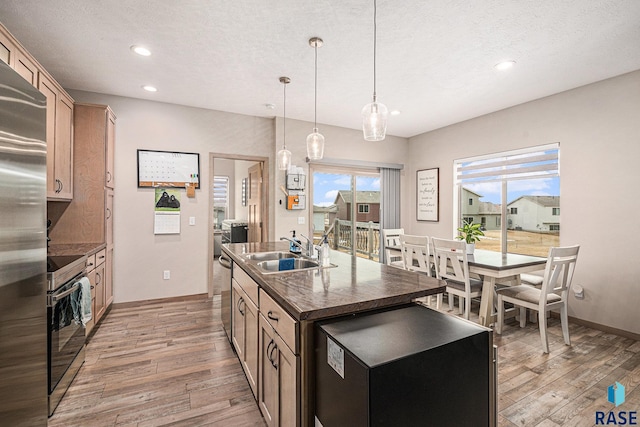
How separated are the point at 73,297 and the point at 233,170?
6.45 metres

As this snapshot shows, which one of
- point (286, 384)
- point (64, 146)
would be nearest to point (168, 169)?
point (64, 146)

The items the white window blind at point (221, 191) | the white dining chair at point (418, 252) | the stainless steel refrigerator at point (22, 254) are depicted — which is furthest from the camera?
the white window blind at point (221, 191)

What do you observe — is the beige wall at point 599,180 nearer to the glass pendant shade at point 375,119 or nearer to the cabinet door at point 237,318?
the glass pendant shade at point 375,119

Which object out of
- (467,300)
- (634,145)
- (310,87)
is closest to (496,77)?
(634,145)

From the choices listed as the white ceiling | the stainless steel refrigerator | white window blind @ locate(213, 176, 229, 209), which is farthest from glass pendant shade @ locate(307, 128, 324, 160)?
white window blind @ locate(213, 176, 229, 209)

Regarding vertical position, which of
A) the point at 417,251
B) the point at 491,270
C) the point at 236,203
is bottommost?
the point at 491,270

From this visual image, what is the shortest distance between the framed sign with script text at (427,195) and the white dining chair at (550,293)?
7.85ft

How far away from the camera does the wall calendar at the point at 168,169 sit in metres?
3.87

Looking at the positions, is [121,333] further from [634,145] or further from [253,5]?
[634,145]

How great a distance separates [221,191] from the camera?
8.41 metres

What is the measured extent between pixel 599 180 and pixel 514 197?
3.33 feet

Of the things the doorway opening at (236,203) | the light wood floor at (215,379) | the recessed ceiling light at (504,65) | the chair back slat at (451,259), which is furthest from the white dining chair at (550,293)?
the doorway opening at (236,203)

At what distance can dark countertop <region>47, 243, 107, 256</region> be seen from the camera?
103 inches

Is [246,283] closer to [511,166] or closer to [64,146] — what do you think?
[64,146]
